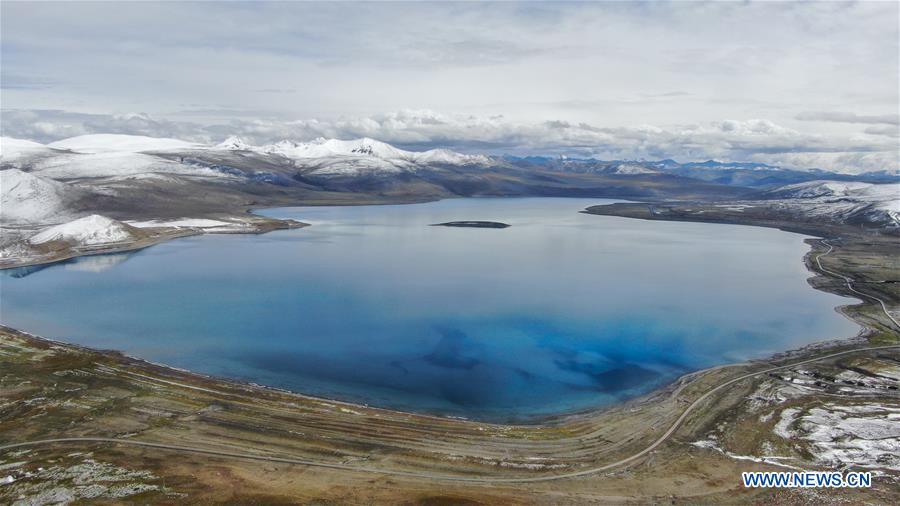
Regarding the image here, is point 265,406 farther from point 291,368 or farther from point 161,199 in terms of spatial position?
point 161,199

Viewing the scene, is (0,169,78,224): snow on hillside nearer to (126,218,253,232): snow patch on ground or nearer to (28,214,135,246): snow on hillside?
(126,218,253,232): snow patch on ground

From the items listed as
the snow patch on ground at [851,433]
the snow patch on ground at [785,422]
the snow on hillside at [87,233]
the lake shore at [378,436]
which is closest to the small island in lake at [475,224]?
the snow on hillside at [87,233]

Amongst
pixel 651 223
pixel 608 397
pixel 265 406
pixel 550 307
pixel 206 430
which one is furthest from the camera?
pixel 651 223

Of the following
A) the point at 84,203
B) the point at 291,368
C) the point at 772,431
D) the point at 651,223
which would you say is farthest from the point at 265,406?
the point at 651,223

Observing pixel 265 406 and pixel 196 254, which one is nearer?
pixel 265 406

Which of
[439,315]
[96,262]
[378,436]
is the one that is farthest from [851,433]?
[96,262]

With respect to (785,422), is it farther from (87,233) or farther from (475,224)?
(475,224)

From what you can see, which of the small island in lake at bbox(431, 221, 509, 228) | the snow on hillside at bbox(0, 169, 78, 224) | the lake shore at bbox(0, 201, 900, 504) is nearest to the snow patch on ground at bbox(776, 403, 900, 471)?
the lake shore at bbox(0, 201, 900, 504)
